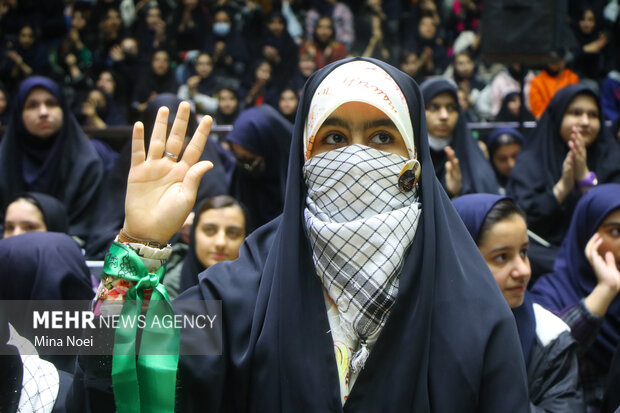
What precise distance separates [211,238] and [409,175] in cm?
191

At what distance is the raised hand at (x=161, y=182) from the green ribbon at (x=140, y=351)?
8cm

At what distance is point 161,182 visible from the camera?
1.84m

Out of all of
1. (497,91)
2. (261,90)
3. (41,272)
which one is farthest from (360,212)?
(261,90)

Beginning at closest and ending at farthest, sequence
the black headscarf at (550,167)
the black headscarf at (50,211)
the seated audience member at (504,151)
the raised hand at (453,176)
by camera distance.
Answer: the black headscarf at (50,211)
the raised hand at (453,176)
the black headscarf at (550,167)
the seated audience member at (504,151)

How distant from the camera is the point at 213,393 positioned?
5.83 feet

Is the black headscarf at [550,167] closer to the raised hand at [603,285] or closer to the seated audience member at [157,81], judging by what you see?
the raised hand at [603,285]

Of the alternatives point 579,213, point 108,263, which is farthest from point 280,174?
point 108,263

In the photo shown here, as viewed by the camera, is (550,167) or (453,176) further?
(550,167)

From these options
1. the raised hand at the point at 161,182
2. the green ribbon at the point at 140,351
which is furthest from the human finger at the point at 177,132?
the green ribbon at the point at 140,351

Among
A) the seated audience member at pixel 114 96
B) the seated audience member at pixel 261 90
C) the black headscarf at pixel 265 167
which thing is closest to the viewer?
the black headscarf at pixel 265 167

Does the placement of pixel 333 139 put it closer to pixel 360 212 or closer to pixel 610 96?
pixel 360 212

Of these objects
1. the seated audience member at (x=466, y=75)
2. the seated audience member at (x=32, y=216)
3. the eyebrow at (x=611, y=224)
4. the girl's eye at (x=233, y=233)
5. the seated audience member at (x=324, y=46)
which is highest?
the seated audience member at (x=324, y=46)

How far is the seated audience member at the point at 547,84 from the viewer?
7.74m

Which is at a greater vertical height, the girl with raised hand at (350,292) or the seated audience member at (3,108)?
the seated audience member at (3,108)
